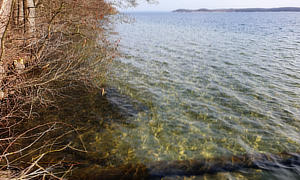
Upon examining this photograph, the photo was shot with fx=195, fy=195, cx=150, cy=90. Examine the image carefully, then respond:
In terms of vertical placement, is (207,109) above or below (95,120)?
above

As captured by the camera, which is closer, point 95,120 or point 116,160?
point 116,160

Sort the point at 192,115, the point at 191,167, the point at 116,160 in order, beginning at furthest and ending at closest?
1. the point at 192,115
2. the point at 116,160
3. the point at 191,167

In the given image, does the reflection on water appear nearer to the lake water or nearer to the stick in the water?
the lake water

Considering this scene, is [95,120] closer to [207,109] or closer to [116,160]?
[116,160]

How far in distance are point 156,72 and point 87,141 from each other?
888 cm

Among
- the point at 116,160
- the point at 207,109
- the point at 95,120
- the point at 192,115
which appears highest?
the point at 207,109

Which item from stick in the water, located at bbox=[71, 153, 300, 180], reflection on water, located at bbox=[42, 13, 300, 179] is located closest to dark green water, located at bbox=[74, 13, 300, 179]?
reflection on water, located at bbox=[42, 13, 300, 179]

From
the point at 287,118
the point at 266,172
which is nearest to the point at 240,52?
the point at 287,118

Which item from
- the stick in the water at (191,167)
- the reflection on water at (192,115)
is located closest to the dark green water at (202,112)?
the reflection on water at (192,115)

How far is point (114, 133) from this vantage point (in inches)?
303

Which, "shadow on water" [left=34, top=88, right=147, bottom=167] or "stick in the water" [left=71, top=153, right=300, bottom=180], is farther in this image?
"shadow on water" [left=34, top=88, right=147, bottom=167]

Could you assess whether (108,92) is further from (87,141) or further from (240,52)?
(240,52)

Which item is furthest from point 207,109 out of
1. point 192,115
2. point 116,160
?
point 116,160

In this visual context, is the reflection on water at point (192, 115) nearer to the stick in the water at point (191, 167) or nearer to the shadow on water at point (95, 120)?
the shadow on water at point (95, 120)
